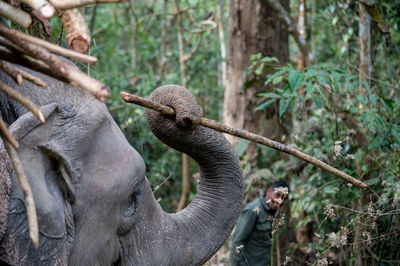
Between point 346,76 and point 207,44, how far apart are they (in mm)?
6095

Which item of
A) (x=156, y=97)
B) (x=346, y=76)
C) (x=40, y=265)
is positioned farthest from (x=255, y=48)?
(x=40, y=265)

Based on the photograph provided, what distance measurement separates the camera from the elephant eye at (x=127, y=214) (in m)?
2.53

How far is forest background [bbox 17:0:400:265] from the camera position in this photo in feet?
13.9

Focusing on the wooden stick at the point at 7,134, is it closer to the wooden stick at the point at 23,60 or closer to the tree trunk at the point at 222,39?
the wooden stick at the point at 23,60

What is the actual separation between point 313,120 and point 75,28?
14.1 feet

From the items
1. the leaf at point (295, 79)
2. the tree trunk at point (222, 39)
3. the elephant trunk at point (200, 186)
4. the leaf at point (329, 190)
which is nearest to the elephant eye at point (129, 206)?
the elephant trunk at point (200, 186)

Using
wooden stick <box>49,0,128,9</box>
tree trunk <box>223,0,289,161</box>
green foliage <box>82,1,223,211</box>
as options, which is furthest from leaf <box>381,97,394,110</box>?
wooden stick <box>49,0,128,9</box>

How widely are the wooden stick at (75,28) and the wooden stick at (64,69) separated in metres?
0.21

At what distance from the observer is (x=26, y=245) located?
2135 mm

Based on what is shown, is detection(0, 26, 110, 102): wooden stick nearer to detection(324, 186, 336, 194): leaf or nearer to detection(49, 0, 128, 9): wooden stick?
detection(49, 0, 128, 9): wooden stick

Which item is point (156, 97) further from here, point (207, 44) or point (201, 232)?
point (207, 44)

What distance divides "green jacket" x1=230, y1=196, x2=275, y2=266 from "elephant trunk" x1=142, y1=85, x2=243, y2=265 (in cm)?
224

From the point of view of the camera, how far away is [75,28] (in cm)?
199

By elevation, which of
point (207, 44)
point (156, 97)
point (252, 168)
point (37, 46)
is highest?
point (37, 46)
